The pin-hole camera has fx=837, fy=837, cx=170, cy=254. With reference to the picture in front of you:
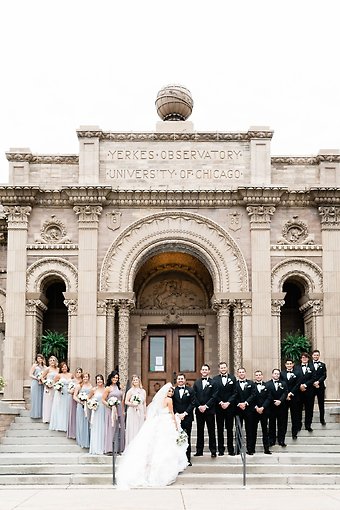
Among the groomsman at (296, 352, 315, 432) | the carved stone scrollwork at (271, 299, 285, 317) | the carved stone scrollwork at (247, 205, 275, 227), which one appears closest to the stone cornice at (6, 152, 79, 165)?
the carved stone scrollwork at (247, 205, 275, 227)

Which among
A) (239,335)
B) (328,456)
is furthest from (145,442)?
(239,335)

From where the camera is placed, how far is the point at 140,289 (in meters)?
26.7

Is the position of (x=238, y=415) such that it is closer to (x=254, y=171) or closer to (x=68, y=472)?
(x=68, y=472)

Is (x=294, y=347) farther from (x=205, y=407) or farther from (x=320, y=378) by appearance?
(x=205, y=407)

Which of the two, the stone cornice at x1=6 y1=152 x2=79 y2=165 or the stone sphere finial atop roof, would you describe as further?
the stone sphere finial atop roof

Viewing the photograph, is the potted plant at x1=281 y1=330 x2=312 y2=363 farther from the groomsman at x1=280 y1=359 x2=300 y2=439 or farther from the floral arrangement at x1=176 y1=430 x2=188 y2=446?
the floral arrangement at x1=176 y1=430 x2=188 y2=446

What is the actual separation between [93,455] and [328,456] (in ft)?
17.4

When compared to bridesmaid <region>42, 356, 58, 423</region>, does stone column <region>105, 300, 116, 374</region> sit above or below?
above

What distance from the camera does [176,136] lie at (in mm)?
25031

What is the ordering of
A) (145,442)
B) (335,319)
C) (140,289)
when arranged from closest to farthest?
(145,442), (335,319), (140,289)

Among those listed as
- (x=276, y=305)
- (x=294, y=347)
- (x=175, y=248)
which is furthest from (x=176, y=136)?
(x=294, y=347)

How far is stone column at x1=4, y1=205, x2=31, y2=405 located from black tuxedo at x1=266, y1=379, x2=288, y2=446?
7.49 m

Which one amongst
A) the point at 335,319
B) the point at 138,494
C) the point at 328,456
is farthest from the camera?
the point at 335,319

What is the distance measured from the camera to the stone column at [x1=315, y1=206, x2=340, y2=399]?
23559 mm
